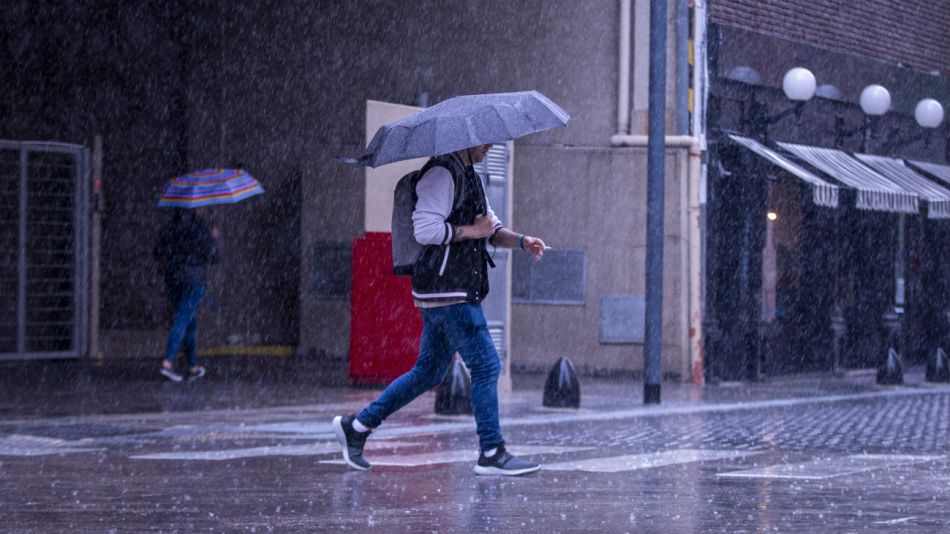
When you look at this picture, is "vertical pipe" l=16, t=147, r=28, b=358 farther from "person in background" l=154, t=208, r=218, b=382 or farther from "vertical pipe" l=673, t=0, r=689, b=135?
"vertical pipe" l=673, t=0, r=689, b=135

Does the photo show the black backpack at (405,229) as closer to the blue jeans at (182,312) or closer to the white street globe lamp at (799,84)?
the blue jeans at (182,312)

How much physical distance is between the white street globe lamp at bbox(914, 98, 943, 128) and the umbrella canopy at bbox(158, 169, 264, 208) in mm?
9574

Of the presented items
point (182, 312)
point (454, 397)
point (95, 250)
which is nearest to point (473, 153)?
point (454, 397)

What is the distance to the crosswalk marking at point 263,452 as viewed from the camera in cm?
905

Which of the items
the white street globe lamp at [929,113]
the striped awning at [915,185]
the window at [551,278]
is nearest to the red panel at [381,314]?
the window at [551,278]

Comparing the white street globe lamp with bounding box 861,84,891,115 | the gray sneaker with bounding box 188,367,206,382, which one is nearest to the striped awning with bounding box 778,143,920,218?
the white street globe lamp with bounding box 861,84,891,115

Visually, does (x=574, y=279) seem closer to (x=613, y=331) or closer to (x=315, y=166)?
(x=613, y=331)

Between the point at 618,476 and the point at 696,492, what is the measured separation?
2.48 feet

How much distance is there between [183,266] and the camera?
15.8 meters

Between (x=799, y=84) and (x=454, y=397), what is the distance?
754cm

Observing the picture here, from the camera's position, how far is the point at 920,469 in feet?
29.0

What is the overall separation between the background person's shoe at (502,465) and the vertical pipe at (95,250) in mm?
12219

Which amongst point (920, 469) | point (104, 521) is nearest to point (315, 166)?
point (920, 469)

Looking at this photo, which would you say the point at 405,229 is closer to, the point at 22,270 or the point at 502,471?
the point at 502,471
